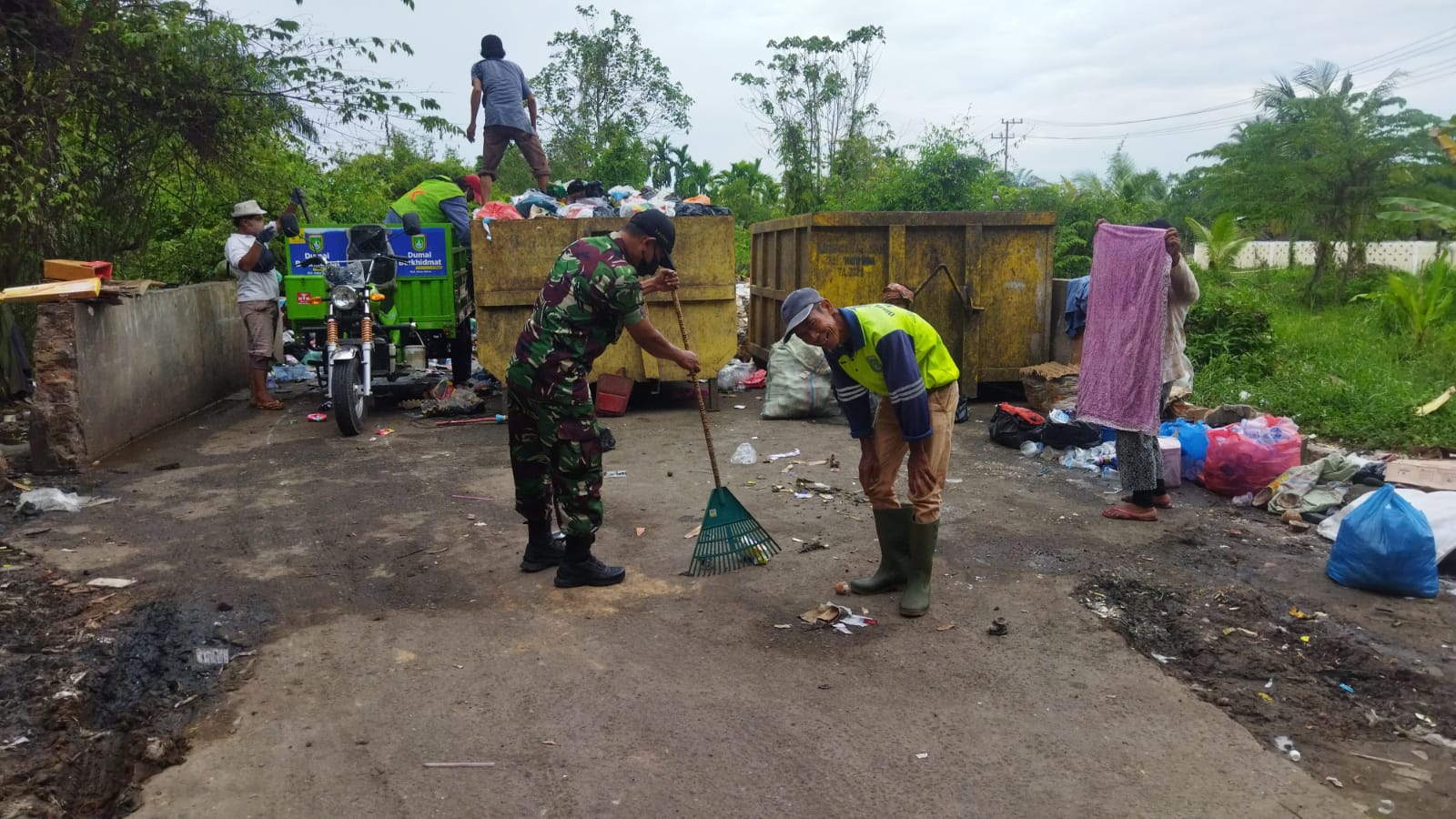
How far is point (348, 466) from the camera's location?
711 centimetres

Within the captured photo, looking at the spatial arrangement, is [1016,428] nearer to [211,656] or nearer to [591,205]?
[591,205]

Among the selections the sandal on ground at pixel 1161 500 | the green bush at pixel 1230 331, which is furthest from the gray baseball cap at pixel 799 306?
the green bush at pixel 1230 331

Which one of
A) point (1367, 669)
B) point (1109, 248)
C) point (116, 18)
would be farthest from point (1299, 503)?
point (116, 18)

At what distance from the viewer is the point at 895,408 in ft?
13.5

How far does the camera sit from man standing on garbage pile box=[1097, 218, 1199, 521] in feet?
18.8

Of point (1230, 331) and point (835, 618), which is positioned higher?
point (1230, 331)

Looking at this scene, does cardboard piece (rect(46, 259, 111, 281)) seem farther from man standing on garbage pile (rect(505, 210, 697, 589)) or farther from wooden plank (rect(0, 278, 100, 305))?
man standing on garbage pile (rect(505, 210, 697, 589))

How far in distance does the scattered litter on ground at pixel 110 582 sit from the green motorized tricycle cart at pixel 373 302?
11.1 ft

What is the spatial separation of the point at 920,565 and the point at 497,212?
231 inches

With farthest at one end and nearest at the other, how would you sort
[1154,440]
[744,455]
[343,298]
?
[343,298], [744,455], [1154,440]

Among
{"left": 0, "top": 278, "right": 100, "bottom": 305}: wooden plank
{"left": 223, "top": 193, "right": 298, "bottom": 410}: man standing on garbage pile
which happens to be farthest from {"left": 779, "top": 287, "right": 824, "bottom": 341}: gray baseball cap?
{"left": 223, "top": 193, "right": 298, "bottom": 410}: man standing on garbage pile

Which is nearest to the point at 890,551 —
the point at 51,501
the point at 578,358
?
the point at 578,358

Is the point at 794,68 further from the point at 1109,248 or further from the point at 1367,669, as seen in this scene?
the point at 1367,669

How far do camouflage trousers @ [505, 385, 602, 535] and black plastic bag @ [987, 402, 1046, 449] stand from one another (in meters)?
4.19
